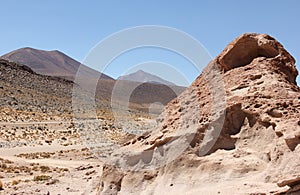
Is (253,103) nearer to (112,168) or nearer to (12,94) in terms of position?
(112,168)

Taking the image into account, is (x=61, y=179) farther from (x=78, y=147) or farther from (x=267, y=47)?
(x=78, y=147)

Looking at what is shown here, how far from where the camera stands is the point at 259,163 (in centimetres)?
690

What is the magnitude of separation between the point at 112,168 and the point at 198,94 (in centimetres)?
245

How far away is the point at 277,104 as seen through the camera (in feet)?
23.8

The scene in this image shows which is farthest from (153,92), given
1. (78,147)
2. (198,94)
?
(198,94)

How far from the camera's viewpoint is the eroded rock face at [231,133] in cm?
665

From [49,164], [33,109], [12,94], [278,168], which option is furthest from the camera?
[12,94]

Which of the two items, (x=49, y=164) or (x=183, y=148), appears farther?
(x=49, y=164)

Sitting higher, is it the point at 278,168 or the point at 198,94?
the point at 198,94

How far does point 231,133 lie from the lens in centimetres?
788

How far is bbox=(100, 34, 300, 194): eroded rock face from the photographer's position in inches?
262

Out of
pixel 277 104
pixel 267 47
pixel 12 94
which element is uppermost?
pixel 12 94

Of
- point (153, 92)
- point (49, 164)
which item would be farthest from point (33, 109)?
point (153, 92)

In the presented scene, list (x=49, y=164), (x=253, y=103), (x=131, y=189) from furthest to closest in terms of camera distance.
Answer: (x=49, y=164), (x=131, y=189), (x=253, y=103)
